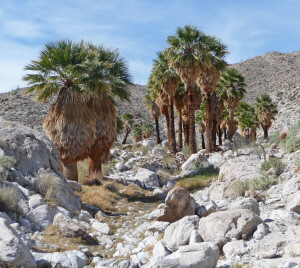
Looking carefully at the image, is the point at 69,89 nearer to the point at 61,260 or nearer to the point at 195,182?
the point at 195,182

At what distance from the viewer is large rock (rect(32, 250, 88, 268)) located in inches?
266

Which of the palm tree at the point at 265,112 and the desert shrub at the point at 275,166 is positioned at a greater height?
the palm tree at the point at 265,112

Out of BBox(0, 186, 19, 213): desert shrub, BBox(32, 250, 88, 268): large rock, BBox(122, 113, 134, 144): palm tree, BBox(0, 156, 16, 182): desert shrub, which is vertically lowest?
BBox(32, 250, 88, 268): large rock

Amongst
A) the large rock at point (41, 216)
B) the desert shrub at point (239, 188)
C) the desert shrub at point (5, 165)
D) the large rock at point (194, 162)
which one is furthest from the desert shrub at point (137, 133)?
the large rock at point (41, 216)

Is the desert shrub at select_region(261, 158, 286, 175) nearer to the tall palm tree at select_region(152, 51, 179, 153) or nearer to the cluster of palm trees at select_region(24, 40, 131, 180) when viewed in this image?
the cluster of palm trees at select_region(24, 40, 131, 180)

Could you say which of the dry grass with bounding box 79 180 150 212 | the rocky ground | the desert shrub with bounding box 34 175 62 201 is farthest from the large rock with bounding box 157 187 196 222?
the dry grass with bounding box 79 180 150 212

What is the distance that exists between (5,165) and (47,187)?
4.54 ft

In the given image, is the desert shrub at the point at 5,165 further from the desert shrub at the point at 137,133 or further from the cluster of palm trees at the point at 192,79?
the desert shrub at the point at 137,133

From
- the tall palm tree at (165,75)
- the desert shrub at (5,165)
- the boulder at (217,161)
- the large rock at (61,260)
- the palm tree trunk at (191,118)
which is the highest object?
the tall palm tree at (165,75)

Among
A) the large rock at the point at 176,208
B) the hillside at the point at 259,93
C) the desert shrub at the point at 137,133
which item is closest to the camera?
the large rock at the point at 176,208

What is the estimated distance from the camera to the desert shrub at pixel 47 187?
10.9m

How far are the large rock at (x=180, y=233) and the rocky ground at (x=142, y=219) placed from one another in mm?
19

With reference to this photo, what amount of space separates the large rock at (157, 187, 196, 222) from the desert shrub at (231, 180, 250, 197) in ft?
9.10

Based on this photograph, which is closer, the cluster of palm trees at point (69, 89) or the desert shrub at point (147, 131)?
the cluster of palm trees at point (69, 89)
